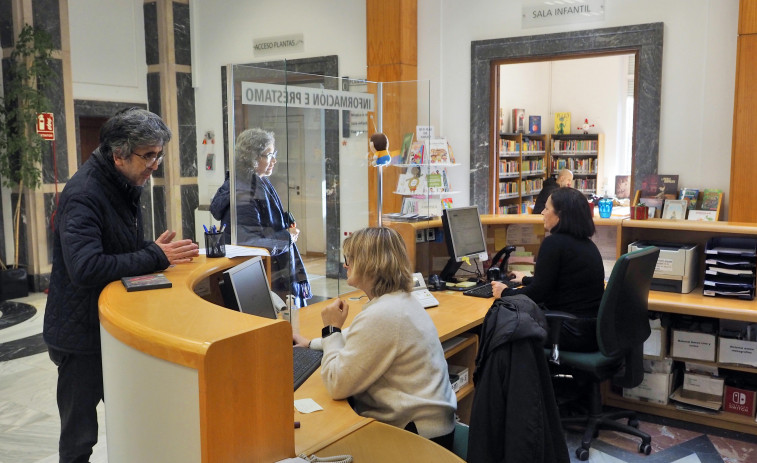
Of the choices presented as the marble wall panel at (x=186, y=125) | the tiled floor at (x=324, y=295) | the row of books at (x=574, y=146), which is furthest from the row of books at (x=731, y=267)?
the row of books at (x=574, y=146)

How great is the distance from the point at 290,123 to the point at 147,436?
8.28ft

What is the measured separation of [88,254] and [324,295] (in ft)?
7.60

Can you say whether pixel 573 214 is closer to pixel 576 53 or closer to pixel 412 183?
pixel 412 183

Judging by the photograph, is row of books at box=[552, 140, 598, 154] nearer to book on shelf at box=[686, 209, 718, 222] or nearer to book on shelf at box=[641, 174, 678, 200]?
book on shelf at box=[641, 174, 678, 200]

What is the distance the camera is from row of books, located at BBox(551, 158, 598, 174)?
10539 millimetres

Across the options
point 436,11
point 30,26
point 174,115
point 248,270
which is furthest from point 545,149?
point 248,270

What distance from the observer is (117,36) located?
8164 millimetres

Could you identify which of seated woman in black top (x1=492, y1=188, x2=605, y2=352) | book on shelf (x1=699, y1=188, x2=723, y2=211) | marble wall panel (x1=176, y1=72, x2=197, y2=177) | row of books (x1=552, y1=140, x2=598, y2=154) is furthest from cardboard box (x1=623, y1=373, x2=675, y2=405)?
row of books (x1=552, y1=140, x2=598, y2=154)

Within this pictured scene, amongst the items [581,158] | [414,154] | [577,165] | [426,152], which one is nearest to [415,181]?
[414,154]

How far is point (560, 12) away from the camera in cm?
550

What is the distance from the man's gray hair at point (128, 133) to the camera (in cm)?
199

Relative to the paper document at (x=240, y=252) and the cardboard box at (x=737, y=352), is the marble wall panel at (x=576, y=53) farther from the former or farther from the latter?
the paper document at (x=240, y=252)

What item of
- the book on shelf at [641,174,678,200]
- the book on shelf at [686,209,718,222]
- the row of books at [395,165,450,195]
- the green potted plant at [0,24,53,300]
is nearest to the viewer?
the book on shelf at [686,209,718,222]

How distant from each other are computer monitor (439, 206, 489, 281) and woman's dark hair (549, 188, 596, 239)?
2.59 ft
